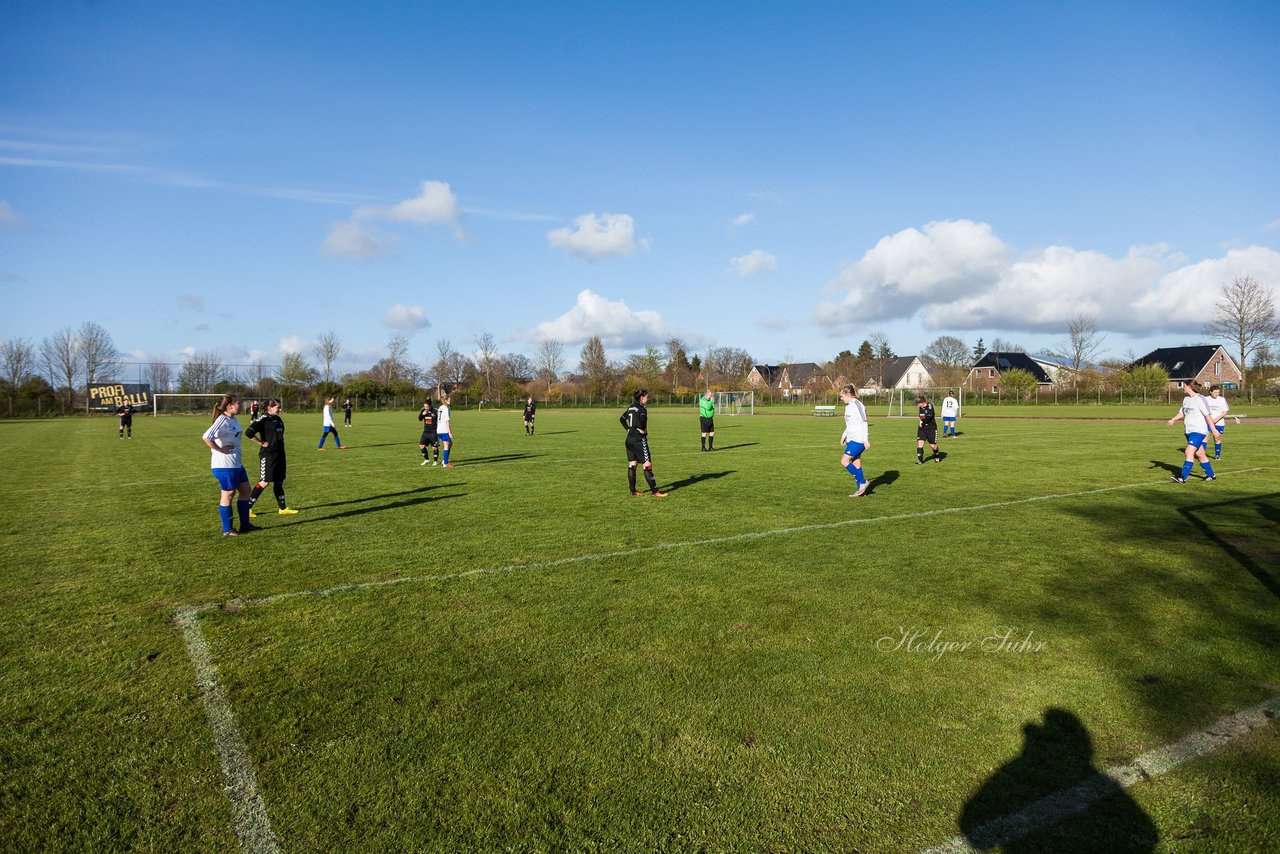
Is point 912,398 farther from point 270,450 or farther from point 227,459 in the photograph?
point 227,459

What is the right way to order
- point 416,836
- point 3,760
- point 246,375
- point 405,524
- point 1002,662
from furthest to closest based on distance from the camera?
1. point 246,375
2. point 405,524
3. point 1002,662
4. point 3,760
5. point 416,836

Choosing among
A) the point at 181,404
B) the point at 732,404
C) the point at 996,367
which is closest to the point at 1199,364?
the point at 996,367

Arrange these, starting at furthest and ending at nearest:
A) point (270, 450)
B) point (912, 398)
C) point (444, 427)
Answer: point (912, 398)
point (444, 427)
point (270, 450)

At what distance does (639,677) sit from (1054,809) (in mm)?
2392

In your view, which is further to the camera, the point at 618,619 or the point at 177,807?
the point at 618,619

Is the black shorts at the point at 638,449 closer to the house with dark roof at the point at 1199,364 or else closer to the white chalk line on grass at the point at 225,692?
the white chalk line on grass at the point at 225,692

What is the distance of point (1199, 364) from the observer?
3258 inches

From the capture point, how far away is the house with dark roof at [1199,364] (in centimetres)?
8256

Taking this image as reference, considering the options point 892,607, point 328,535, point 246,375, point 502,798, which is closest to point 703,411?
point 328,535

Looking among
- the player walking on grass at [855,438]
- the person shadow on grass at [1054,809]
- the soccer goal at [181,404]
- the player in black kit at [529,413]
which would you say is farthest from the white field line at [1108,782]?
the soccer goal at [181,404]

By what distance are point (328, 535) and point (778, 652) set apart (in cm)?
692

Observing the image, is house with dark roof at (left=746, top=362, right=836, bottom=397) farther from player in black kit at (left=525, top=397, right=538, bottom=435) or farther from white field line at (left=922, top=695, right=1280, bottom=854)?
white field line at (left=922, top=695, right=1280, bottom=854)

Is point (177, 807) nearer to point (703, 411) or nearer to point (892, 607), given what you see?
point (892, 607)

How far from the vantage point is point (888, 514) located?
10531 mm
